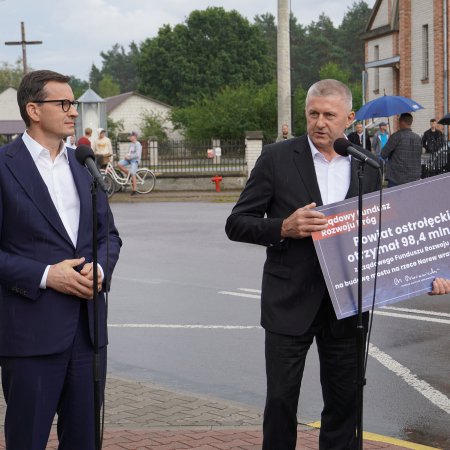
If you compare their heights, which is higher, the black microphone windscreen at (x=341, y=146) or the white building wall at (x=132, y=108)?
the white building wall at (x=132, y=108)

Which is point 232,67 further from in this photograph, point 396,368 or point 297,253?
point 297,253

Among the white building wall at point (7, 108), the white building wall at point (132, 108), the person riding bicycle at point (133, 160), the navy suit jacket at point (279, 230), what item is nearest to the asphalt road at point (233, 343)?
the navy suit jacket at point (279, 230)

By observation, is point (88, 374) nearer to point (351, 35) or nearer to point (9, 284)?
point (9, 284)

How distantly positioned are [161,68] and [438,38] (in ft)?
230

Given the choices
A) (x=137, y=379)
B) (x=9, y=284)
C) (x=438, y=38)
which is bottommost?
(x=137, y=379)

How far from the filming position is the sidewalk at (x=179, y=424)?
578 cm

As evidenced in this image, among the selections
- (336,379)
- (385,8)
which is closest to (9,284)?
(336,379)

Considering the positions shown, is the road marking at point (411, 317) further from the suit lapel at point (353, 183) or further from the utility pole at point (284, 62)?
the utility pole at point (284, 62)

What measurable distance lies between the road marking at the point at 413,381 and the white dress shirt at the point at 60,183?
344 centimetres

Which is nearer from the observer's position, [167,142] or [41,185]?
[41,185]

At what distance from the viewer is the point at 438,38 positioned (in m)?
39.4

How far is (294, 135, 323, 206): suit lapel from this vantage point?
459 cm

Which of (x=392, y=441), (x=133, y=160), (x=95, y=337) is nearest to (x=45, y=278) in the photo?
(x=95, y=337)

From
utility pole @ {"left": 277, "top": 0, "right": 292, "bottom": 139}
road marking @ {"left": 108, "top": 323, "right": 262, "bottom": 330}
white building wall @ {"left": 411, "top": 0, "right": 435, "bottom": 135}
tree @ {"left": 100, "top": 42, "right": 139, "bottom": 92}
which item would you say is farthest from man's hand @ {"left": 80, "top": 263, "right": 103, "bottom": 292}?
tree @ {"left": 100, "top": 42, "right": 139, "bottom": 92}
